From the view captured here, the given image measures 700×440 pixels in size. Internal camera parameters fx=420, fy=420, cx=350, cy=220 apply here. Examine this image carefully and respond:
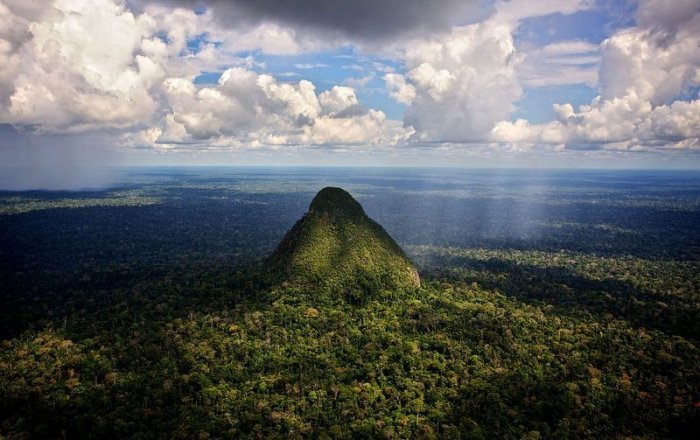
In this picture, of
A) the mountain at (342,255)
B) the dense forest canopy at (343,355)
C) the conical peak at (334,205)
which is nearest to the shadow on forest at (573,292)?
the dense forest canopy at (343,355)

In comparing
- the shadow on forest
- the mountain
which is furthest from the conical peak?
the shadow on forest

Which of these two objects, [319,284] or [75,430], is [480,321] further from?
[75,430]

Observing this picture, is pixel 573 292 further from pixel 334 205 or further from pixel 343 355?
pixel 343 355

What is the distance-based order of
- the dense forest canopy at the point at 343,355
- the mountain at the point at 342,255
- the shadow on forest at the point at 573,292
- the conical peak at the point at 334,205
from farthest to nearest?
1. the conical peak at the point at 334,205
2. the mountain at the point at 342,255
3. the shadow on forest at the point at 573,292
4. the dense forest canopy at the point at 343,355

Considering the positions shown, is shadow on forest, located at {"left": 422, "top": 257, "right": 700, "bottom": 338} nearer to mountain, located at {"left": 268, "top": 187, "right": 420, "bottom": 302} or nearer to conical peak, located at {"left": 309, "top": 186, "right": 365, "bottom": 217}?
mountain, located at {"left": 268, "top": 187, "right": 420, "bottom": 302}

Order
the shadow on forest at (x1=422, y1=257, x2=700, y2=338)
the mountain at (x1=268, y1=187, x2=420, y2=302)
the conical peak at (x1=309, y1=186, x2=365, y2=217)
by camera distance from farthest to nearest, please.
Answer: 1. the conical peak at (x1=309, y1=186, x2=365, y2=217)
2. the mountain at (x1=268, y1=187, x2=420, y2=302)
3. the shadow on forest at (x1=422, y1=257, x2=700, y2=338)

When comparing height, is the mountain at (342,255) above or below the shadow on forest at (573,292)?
above

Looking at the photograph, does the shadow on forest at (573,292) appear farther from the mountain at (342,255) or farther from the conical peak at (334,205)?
the conical peak at (334,205)

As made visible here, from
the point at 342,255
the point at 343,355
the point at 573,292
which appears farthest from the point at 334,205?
the point at 573,292

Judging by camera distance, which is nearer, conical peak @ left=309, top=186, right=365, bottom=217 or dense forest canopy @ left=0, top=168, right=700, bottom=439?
dense forest canopy @ left=0, top=168, right=700, bottom=439

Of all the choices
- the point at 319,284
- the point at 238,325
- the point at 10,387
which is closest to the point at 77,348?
the point at 10,387
